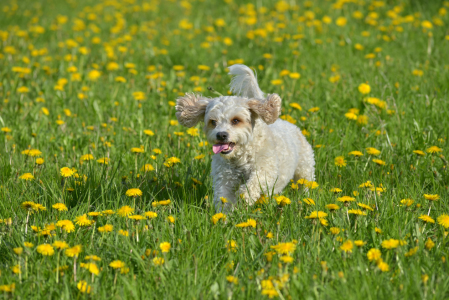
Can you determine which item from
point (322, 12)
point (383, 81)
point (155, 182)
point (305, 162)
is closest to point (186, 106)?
point (155, 182)

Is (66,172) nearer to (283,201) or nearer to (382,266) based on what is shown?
(283,201)

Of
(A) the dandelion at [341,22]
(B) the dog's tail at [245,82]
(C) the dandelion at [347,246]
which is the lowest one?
(C) the dandelion at [347,246]

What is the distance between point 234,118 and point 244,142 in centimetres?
20

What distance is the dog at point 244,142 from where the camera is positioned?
404 centimetres

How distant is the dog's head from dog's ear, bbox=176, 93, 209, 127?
62 mm

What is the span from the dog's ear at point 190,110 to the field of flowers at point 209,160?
348mm

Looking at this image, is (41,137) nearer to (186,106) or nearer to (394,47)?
(186,106)

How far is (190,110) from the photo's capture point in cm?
434

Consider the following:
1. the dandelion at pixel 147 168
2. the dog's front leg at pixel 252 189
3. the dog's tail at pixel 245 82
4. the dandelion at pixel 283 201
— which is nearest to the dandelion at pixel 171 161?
the dandelion at pixel 147 168

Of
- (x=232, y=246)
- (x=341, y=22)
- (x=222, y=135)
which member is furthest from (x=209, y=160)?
(x=341, y=22)

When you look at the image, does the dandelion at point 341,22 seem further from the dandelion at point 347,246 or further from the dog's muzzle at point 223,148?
the dandelion at point 347,246

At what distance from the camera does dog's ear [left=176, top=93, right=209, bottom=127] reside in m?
4.32

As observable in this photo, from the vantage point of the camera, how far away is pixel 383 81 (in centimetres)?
650

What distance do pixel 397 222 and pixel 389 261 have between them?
40cm
